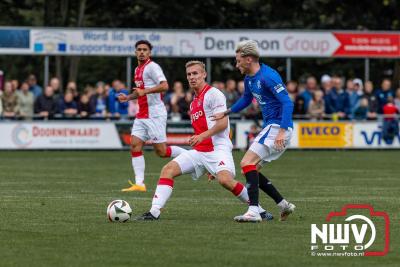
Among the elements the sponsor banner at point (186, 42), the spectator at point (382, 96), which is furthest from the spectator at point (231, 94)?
the spectator at point (382, 96)

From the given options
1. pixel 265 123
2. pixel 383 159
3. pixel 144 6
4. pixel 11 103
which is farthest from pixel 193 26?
pixel 265 123

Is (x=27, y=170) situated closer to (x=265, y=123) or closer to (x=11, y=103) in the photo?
(x=11, y=103)

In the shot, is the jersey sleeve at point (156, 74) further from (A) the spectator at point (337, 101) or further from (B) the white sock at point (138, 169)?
(A) the spectator at point (337, 101)

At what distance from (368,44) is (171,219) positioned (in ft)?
78.4

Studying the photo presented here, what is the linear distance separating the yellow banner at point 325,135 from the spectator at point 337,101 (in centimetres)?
49

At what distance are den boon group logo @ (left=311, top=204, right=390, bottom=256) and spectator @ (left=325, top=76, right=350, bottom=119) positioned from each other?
20.0m

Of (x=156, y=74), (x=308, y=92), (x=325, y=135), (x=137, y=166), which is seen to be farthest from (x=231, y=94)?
(x=156, y=74)

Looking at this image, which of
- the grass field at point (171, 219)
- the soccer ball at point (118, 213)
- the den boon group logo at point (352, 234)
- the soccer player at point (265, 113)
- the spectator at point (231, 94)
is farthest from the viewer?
the spectator at point (231, 94)

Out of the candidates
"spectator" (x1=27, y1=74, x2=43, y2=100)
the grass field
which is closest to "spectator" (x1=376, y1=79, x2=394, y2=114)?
the grass field

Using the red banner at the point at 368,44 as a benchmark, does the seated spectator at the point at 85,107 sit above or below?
below

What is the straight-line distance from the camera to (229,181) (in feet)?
44.4

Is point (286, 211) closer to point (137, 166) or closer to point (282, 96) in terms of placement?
point (282, 96)

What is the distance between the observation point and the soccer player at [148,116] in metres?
18.8

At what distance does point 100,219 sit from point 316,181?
832 centimetres
